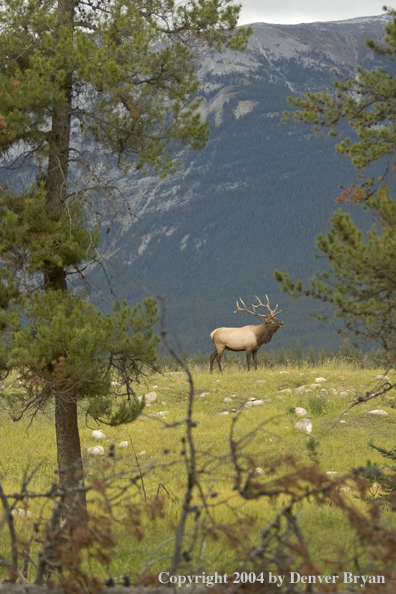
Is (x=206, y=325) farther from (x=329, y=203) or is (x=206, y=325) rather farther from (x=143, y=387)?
(x=143, y=387)

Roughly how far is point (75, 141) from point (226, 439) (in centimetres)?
604

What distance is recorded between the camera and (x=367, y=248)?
5836 mm

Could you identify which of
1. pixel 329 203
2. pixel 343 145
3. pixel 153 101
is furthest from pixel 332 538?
pixel 329 203

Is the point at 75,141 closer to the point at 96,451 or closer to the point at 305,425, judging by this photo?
the point at 96,451

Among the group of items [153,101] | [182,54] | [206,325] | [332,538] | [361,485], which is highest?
[182,54]

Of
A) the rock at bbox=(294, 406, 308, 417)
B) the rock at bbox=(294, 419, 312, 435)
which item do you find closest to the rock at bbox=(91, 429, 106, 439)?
the rock at bbox=(294, 419, 312, 435)

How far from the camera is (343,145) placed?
290 inches

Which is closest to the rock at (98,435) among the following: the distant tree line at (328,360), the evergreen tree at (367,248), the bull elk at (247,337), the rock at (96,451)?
the rock at (96,451)

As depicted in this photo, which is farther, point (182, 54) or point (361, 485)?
point (182, 54)

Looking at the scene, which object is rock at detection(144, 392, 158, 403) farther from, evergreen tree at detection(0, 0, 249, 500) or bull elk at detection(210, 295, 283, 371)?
evergreen tree at detection(0, 0, 249, 500)

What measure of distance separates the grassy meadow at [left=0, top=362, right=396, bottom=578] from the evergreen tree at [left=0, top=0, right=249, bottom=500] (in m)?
0.98

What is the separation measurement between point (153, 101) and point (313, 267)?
169 meters

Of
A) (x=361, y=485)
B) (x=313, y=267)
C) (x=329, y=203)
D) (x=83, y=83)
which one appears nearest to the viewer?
(x=361, y=485)

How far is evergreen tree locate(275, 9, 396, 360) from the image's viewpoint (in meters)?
5.87
